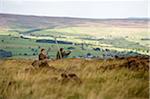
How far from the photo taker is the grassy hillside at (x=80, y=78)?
6.39 m

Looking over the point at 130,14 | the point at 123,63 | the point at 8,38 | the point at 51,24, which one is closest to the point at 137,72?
the point at 123,63

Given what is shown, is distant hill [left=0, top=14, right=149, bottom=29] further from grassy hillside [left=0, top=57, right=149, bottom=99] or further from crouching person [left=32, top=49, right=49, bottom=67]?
grassy hillside [left=0, top=57, right=149, bottom=99]

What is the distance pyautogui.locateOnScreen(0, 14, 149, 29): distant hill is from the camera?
6504 millimetres

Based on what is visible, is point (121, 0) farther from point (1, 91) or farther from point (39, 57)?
point (1, 91)

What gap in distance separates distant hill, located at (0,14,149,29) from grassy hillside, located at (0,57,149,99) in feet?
1.44

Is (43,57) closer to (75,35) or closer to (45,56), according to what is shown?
(45,56)

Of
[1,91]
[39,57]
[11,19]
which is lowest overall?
[1,91]

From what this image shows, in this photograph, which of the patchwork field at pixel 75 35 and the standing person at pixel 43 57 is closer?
the patchwork field at pixel 75 35

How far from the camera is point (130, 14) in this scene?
21.0ft

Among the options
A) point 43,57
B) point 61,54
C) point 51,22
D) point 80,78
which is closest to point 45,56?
point 43,57

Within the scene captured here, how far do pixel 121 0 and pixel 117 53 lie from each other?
652mm

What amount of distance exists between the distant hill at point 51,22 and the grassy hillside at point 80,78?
44 centimetres

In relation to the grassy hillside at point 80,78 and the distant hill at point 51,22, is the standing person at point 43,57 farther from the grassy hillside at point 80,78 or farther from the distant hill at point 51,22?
the distant hill at point 51,22

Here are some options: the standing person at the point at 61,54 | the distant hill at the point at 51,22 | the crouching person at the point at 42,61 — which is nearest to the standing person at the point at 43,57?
the crouching person at the point at 42,61
